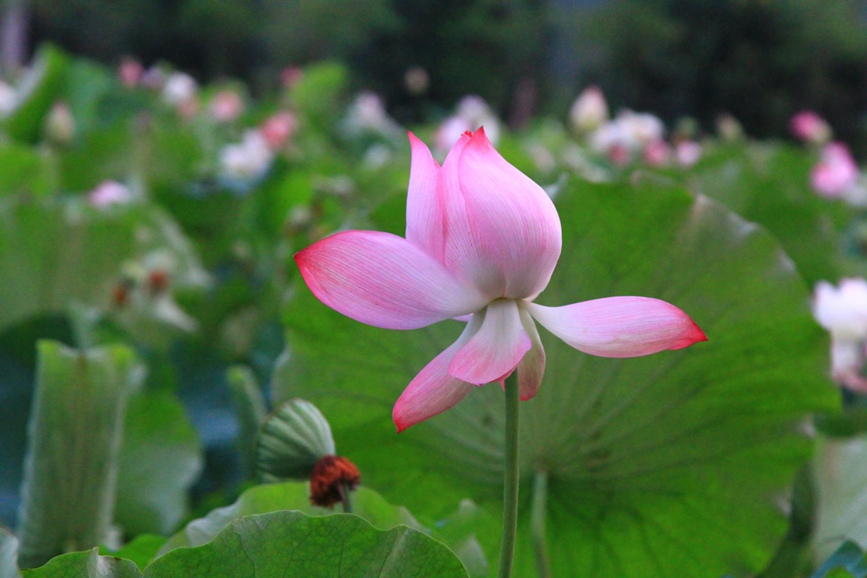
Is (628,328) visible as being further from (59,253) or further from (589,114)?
(589,114)

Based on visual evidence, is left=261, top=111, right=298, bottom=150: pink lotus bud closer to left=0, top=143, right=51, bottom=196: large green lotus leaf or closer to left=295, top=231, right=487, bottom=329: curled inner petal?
left=0, top=143, right=51, bottom=196: large green lotus leaf

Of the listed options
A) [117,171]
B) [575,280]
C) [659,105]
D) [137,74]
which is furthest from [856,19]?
[575,280]

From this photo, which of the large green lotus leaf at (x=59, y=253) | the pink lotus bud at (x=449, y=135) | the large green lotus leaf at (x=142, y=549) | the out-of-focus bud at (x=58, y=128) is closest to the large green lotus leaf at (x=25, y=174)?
the large green lotus leaf at (x=59, y=253)

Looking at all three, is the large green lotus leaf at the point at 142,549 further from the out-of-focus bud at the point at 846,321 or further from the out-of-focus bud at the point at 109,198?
the out-of-focus bud at the point at 109,198

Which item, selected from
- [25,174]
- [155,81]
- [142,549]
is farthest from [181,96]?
[142,549]

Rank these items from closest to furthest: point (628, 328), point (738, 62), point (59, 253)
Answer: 1. point (628, 328)
2. point (59, 253)
3. point (738, 62)
